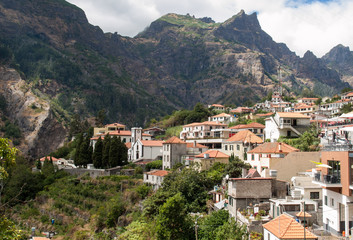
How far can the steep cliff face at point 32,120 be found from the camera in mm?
130000

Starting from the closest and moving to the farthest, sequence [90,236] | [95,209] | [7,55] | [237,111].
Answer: [90,236], [95,209], [237,111], [7,55]

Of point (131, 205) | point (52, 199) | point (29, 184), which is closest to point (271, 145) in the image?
point (131, 205)

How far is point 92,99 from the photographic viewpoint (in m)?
191

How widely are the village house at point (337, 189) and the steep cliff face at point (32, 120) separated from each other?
118853 millimetres

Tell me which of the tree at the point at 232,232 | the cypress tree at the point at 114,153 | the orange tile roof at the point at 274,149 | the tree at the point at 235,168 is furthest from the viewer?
the cypress tree at the point at 114,153

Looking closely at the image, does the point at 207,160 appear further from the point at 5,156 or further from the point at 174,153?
the point at 5,156

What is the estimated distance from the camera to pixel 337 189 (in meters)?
24.4

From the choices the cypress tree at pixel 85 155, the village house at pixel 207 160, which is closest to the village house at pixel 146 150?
the cypress tree at pixel 85 155

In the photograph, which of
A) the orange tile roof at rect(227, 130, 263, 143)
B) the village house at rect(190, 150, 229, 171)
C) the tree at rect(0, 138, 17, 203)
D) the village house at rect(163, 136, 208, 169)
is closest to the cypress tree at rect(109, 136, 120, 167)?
the village house at rect(163, 136, 208, 169)

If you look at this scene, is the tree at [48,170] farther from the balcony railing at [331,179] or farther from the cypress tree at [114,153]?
the balcony railing at [331,179]

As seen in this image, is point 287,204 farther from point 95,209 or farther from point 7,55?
point 7,55

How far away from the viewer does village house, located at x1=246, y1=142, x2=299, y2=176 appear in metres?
40.1

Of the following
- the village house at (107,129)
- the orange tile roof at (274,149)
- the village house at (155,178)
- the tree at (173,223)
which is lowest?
the tree at (173,223)

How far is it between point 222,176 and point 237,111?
248 ft
